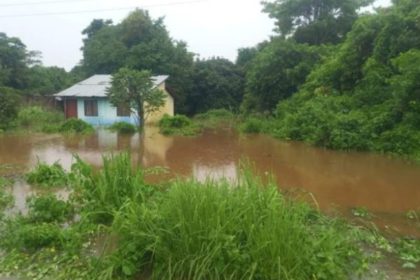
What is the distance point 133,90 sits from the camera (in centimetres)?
1853

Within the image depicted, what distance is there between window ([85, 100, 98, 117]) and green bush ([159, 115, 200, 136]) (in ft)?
17.0

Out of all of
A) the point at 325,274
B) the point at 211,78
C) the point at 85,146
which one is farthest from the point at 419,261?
the point at 211,78

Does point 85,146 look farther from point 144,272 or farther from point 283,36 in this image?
point 283,36

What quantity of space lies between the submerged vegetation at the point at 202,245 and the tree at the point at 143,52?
81.4 ft

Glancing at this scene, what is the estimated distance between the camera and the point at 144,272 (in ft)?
12.1

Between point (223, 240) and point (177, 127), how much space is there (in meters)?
17.3

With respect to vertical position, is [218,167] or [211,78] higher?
[211,78]

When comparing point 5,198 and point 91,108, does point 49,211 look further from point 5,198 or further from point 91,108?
point 91,108

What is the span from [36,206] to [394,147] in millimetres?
10552

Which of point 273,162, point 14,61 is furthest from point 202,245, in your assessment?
point 14,61

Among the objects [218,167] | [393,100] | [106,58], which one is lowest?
[218,167]

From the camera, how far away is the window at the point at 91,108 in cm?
2466

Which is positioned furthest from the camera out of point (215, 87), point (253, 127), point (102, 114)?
point (215, 87)

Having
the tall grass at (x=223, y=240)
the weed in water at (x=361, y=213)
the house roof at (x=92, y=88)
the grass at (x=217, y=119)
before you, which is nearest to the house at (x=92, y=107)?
the house roof at (x=92, y=88)
